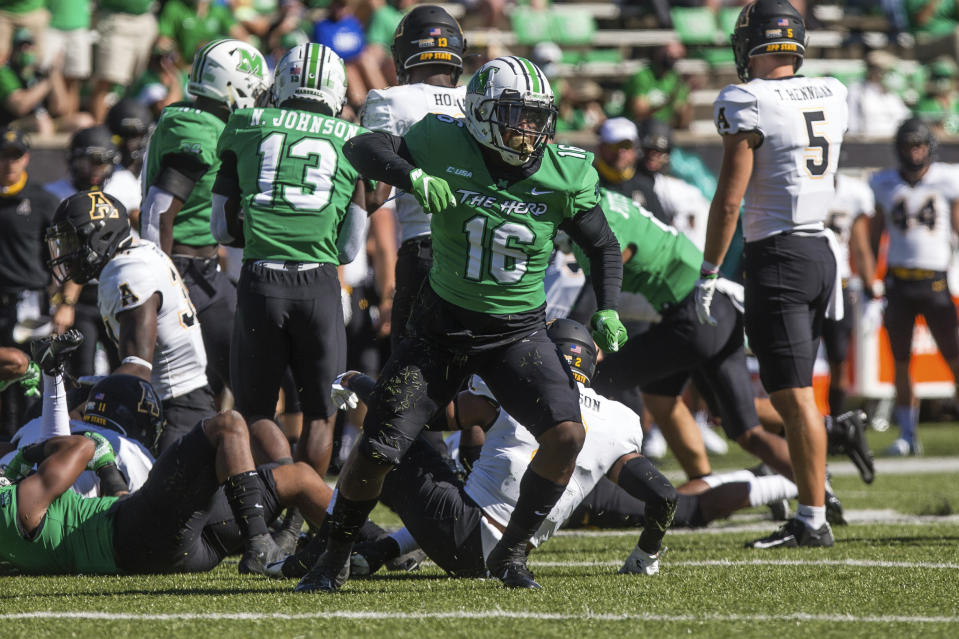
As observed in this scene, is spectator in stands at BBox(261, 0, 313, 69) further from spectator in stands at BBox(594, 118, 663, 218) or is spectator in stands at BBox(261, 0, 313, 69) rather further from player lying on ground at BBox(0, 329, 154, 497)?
player lying on ground at BBox(0, 329, 154, 497)

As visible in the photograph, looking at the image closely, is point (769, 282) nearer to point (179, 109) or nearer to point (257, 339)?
point (257, 339)

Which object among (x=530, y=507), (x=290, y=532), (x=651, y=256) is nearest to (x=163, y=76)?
(x=651, y=256)

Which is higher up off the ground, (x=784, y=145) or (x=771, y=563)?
(x=784, y=145)

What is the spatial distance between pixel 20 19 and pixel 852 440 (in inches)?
336

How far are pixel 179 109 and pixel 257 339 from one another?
5.16ft

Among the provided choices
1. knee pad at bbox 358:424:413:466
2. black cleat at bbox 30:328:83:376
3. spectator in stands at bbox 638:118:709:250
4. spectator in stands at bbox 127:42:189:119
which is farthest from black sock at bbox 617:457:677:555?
spectator in stands at bbox 127:42:189:119

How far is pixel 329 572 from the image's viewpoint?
4531 mm

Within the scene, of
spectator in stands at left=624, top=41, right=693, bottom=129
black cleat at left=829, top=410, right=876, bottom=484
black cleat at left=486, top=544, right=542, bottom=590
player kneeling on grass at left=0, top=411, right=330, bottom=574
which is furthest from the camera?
spectator in stands at left=624, top=41, right=693, bottom=129

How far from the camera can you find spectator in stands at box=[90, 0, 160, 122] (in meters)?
12.2

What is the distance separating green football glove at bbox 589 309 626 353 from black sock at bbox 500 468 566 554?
48 centimetres

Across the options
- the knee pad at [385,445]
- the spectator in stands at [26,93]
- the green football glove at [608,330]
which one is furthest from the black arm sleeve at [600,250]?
the spectator in stands at [26,93]

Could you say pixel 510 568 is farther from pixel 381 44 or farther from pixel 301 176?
pixel 381 44

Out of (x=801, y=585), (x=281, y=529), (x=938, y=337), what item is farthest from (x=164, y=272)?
(x=938, y=337)

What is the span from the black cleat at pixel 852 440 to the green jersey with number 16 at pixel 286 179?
9.64 ft
